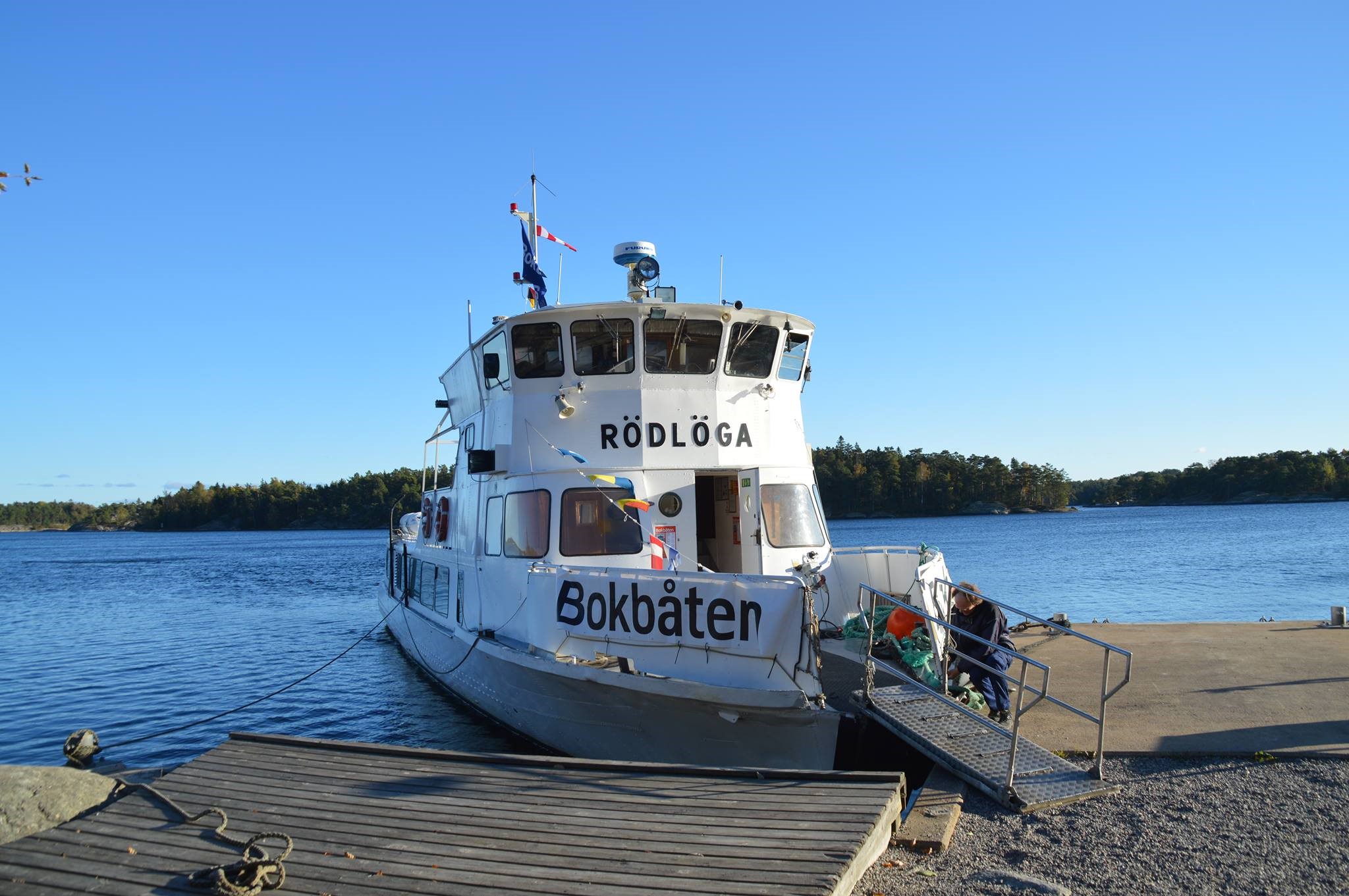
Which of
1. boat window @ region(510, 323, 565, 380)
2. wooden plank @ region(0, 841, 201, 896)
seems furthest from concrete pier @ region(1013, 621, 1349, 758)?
wooden plank @ region(0, 841, 201, 896)

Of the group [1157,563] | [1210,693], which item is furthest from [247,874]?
[1157,563]

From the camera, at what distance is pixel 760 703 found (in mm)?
6941

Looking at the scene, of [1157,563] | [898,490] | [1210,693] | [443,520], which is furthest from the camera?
[898,490]

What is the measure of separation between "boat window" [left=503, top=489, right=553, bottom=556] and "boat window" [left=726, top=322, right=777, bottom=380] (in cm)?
269

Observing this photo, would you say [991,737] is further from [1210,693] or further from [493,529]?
[493,529]

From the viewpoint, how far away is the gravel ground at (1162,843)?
4.63 metres

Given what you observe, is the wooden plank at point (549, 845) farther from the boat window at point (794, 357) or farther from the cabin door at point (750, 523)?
the boat window at point (794, 357)

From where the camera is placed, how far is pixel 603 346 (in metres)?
10.2

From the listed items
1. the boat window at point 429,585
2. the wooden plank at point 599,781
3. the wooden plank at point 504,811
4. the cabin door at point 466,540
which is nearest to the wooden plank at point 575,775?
the wooden plank at point 599,781

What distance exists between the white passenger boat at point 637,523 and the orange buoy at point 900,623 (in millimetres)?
463

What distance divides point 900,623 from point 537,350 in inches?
197

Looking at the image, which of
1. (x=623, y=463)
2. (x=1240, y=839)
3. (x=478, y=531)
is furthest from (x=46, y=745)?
(x=1240, y=839)

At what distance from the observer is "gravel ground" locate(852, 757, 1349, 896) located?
463cm

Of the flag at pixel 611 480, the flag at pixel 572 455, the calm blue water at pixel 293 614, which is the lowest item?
the calm blue water at pixel 293 614
